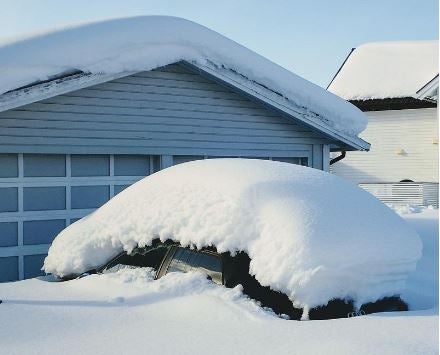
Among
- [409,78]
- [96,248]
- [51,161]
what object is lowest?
[96,248]

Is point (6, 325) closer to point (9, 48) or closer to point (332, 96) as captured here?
point (9, 48)

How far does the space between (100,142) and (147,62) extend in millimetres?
1413

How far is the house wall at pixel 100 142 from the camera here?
315 inches

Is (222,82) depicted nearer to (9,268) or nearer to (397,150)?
(9,268)

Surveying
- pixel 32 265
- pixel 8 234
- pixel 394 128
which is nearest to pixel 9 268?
pixel 32 265

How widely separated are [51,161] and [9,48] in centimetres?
176

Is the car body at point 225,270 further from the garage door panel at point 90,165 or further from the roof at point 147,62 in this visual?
the garage door panel at point 90,165

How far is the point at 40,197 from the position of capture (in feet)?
27.1

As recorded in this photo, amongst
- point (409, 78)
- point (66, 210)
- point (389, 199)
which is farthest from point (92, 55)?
point (409, 78)

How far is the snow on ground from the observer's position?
3.23 m

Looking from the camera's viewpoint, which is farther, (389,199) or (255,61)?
(389,199)

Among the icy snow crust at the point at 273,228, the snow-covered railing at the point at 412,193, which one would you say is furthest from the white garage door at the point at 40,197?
the snow-covered railing at the point at 412,193

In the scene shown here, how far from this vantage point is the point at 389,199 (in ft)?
73.0

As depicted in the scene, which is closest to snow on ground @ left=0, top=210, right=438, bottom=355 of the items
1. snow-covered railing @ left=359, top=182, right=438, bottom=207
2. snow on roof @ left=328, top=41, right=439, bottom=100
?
snow-covered railing @ left=359, top=182, right=438, bottom=207
